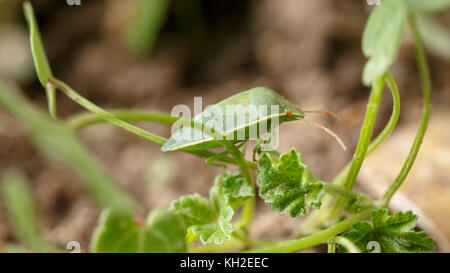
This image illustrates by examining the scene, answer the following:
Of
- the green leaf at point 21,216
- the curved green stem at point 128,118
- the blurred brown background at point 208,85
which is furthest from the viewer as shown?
the blurred brown background at point 208,85

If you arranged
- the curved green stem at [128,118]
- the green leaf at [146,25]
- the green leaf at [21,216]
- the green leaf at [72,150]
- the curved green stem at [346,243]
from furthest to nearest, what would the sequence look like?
the green leaf at [146,25] → the green leaf at [21,216] → the green leaf at [72,150] → the curved green stem at [128,118] → the curved green stem at [346,243]

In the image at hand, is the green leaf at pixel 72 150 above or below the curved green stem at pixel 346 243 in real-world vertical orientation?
above

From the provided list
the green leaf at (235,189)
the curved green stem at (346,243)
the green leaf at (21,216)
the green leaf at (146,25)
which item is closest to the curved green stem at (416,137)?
the curved green stem at (346,243)

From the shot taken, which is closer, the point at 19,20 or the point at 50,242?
the point at 50,242

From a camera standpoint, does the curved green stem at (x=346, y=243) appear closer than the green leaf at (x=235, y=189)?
Yes

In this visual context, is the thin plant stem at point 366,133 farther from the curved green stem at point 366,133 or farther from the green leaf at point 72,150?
the green leaf at point 72,150

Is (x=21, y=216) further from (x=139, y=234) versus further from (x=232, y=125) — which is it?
(x=232, y=125)

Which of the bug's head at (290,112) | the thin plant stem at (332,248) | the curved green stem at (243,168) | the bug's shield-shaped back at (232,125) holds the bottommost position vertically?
the thin plant stem at (332,248)
